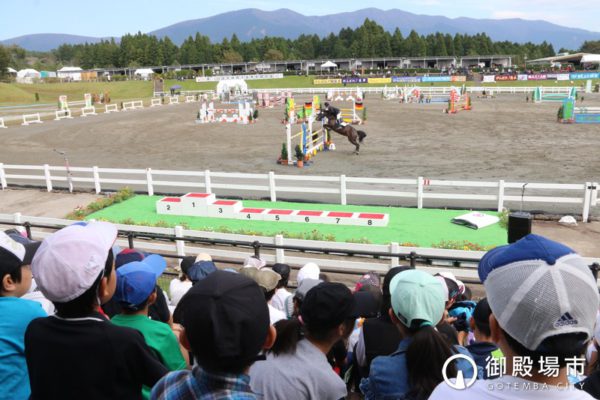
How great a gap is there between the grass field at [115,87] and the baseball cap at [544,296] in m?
73.0

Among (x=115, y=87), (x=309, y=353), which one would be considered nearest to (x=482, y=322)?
(x=309, y=353)

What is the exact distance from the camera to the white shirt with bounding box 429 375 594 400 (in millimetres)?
1592

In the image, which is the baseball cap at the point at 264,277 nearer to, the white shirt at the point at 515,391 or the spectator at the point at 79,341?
the spectator at the point at 79,341

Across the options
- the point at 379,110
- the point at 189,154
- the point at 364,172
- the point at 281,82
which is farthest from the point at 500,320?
the point at 281,82

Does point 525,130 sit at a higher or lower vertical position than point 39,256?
lower

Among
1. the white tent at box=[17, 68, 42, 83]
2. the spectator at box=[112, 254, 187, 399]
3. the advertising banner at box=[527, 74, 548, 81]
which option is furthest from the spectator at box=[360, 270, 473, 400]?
the white tent at box=[17, 68, 42, 83]

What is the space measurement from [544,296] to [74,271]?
2067 millimetres

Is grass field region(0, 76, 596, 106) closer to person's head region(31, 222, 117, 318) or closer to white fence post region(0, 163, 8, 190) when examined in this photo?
white fence post region(0, 163, 8, 190)

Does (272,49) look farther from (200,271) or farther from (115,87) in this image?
(200,271)

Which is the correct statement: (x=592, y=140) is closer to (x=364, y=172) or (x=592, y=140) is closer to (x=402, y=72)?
(x=364, y=172)

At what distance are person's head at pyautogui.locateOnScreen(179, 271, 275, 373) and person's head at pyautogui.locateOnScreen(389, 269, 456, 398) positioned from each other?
1.00m

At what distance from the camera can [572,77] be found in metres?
69.5

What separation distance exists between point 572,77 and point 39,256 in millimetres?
79021

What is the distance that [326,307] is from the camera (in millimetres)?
3039
